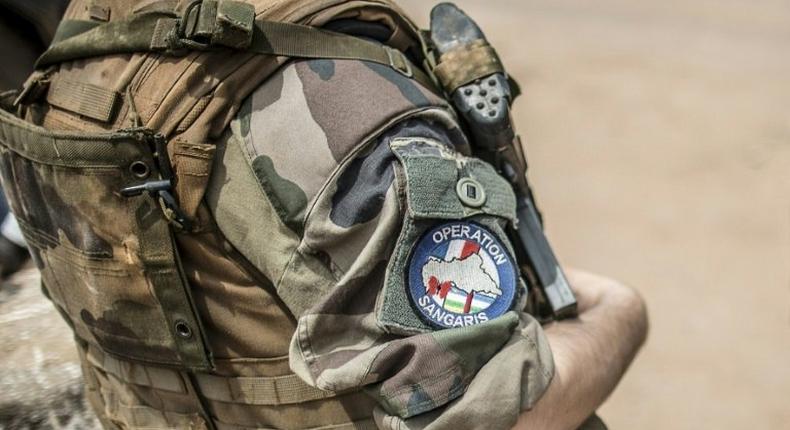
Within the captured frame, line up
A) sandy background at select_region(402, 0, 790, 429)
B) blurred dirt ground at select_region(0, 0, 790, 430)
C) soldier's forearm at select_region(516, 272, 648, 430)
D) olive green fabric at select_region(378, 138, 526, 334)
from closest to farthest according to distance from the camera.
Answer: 1. olive green fabric at select_region(378, 138, 526, 334)
2. soldier's forearm at select_region(516, 272, 648, 430)
3. blurred dirt ground at select_region(0, 0, 790, 430)
4. sandy background at select_region(402, 0, 790, 429)

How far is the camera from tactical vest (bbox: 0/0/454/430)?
1.60 meters

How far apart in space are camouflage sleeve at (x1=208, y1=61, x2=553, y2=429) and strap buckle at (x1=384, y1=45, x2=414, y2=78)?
0.08 m

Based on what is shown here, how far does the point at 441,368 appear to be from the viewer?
1513 mm

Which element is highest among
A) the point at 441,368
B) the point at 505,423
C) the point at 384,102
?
the point at 384,102

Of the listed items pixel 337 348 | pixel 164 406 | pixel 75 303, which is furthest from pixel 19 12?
pixel 337 348

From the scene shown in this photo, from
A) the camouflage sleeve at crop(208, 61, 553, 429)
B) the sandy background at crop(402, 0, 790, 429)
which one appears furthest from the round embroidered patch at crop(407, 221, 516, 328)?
the sandy background at crop(402, 0, 790, 429)

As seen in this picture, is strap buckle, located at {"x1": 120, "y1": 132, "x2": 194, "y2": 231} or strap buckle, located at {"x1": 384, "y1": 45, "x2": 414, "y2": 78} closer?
strap buckle, located at {"x1": 120, "y1": 132, "x2": 194, "y2": 231}

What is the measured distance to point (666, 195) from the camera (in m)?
6.23

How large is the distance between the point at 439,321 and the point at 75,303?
720mm

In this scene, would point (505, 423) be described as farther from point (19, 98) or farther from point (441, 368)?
point (19, 98)

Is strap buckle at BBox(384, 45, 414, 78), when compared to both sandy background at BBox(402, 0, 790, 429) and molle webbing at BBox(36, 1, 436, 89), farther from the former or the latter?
sandy background at BBox(402, 0, 790, 429)

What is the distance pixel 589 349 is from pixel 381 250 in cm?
61

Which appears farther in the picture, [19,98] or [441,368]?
[19,98]

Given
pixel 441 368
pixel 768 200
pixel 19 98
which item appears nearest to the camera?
pixel 441 368
